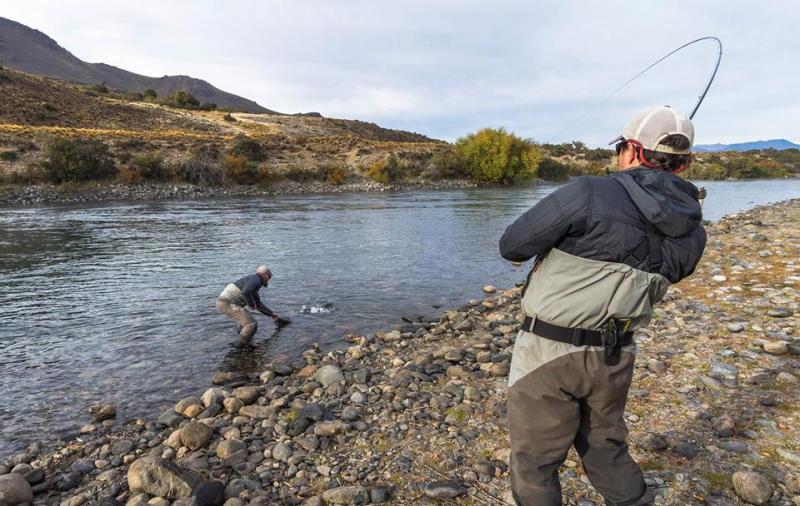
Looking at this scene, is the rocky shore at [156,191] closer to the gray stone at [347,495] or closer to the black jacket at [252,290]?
the black jacket at [252,290]

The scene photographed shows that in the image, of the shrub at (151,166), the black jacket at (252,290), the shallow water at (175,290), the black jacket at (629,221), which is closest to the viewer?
the black jacket at (629,221)

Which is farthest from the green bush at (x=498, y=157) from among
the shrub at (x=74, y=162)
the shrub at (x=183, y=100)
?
the shrub at (x=183, y=100)

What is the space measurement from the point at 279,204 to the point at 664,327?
27.0m

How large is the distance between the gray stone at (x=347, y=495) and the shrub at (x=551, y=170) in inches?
2198

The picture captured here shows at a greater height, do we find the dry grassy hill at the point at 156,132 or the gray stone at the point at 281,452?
the dry grassy hill at the point at 156,132

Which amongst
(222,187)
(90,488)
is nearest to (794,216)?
(90,488)

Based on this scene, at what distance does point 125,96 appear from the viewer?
297 feet

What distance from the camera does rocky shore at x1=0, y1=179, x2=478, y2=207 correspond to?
30.3 m

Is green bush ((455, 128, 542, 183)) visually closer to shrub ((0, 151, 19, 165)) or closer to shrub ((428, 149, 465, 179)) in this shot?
shrub ((428, 149, 465, 179))

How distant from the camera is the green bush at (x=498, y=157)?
162 feet

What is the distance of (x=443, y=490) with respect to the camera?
11.2 ft

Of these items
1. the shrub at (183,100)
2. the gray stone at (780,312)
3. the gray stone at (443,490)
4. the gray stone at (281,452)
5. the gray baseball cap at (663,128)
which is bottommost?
the gray stone at (281,452)

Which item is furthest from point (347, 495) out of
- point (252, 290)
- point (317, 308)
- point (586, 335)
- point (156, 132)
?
point (156, 132)

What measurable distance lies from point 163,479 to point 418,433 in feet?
6.96
